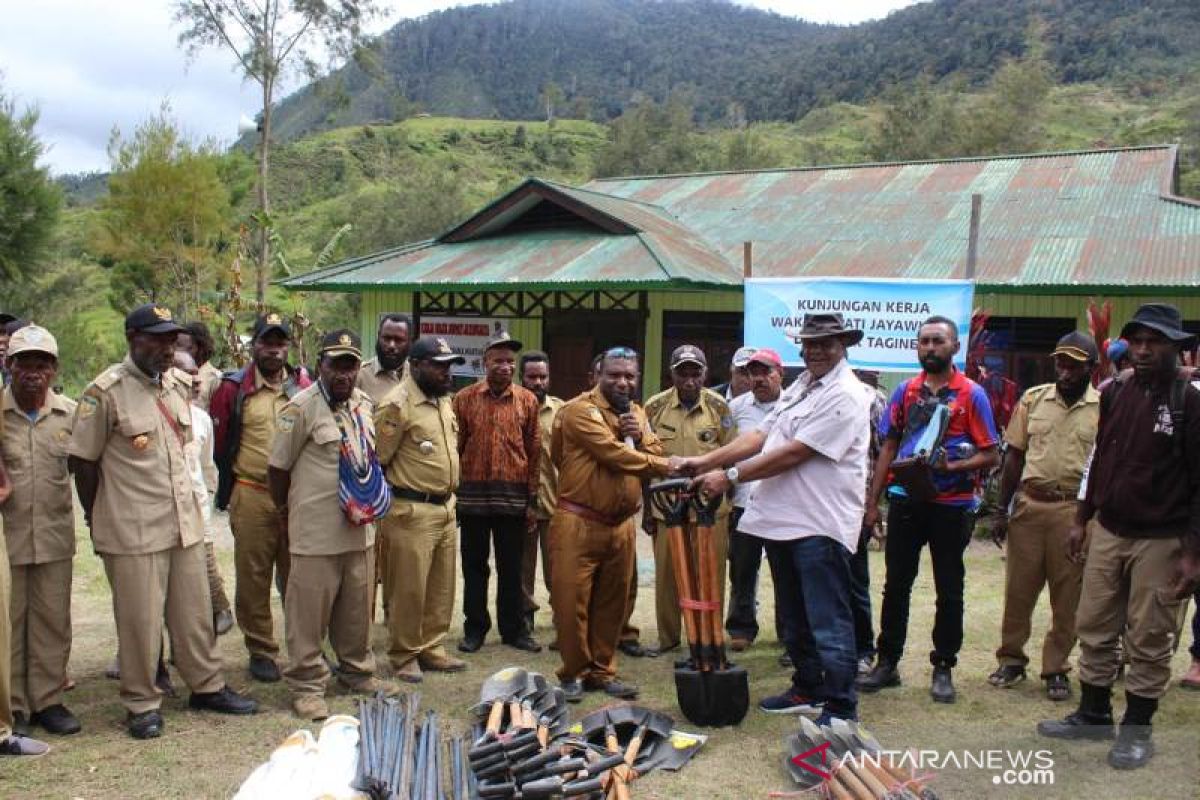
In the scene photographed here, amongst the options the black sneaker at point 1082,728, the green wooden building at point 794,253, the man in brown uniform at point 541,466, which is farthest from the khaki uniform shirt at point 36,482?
the green wooden building at point 794,253

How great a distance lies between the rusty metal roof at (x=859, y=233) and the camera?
1159 cm

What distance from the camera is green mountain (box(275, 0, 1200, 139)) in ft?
245

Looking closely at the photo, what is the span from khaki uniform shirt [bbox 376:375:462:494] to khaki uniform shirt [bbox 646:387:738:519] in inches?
55.0

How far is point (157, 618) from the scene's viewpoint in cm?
452

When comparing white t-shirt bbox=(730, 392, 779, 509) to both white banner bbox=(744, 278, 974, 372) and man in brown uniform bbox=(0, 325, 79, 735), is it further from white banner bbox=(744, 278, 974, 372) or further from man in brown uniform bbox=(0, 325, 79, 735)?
man in brown uniform bbox=(0, 325, 79, 735)

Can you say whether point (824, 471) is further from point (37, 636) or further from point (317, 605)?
point (37, 636)

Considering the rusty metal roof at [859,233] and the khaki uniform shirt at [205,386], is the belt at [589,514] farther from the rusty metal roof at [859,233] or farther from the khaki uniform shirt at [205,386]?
the rusty metal roof at [859,233]

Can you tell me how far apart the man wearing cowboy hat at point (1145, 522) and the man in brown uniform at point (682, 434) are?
7.08 ft

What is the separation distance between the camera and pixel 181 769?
4.11 m

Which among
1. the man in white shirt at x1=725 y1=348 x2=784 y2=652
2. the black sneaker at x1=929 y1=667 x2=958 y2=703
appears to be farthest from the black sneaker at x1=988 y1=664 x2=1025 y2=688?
the man in white shirt at x1=725 y1=348 x2=784 y2=652

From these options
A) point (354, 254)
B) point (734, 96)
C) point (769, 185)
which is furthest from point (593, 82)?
point (769, 185)

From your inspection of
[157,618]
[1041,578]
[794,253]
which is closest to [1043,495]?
[1041,578]

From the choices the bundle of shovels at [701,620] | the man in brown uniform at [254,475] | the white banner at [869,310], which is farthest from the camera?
the white banner at [869,310]

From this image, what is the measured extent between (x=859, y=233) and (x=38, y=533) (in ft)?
37.8
